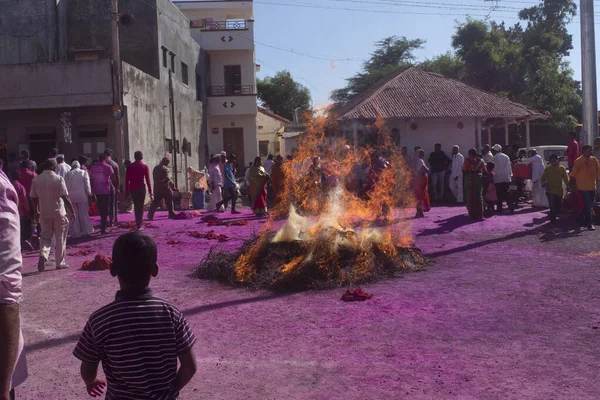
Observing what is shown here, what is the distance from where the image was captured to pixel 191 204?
23703 mm

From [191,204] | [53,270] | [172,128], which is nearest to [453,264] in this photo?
[53,270]

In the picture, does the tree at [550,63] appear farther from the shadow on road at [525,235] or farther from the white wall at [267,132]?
the shadow on road at [525,235]

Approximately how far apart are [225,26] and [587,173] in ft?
91.8

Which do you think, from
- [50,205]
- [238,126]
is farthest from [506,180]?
[238,126]

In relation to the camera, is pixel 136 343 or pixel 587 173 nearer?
pixel 136 343

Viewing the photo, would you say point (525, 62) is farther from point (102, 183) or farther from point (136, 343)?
point (136, 343)

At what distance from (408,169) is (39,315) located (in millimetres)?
13024

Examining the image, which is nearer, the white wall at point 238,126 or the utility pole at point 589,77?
the utility pole at point 589,77

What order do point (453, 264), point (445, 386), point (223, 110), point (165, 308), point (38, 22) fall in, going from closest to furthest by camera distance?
1. point (165, 308)
2. point (445, 386)
3. point (453, 264)
4. point (38, 22)
5. point (223, 110)

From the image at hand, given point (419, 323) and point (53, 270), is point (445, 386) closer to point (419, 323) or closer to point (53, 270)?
point (419, 323)

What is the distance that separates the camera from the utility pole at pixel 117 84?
67.2 ft

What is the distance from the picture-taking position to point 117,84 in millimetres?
22375

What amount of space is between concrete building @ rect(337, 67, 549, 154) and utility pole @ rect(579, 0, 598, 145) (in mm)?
7825

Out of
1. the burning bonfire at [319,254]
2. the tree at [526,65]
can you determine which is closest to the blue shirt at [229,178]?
the burning bonfire at [319,254]
